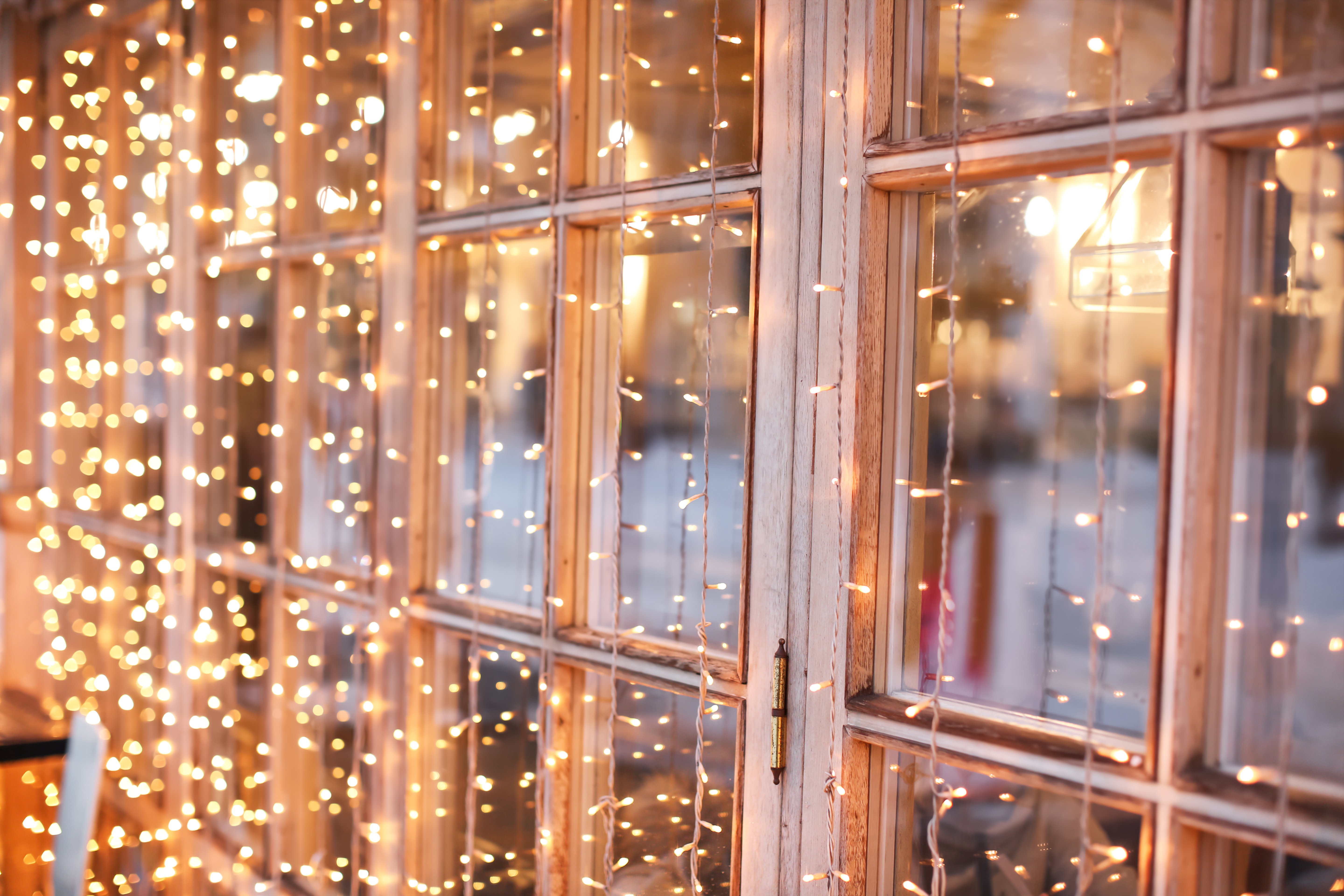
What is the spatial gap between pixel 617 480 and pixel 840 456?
434 millimetres

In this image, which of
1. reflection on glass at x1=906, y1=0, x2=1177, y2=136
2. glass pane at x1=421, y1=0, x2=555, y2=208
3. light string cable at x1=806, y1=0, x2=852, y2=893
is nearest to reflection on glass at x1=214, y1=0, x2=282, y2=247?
glass pane at x1=421, y1=0, x2=555, y2=208

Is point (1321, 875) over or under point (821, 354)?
under

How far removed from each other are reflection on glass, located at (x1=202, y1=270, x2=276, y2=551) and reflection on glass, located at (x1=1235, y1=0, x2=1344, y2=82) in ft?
7.10

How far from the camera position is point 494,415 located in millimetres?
1960

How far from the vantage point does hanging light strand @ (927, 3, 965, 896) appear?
123cm

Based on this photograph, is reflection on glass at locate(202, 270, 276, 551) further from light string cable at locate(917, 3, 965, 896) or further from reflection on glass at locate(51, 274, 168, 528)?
light string cable at locate(917, 3, 965, 896)

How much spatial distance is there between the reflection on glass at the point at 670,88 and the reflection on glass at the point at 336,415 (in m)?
0.68

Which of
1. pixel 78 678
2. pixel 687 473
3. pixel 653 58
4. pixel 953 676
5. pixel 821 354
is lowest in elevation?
pixel 78 678

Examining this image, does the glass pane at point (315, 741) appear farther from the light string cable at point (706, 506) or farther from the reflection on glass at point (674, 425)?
the light string cable at point (706, 506)

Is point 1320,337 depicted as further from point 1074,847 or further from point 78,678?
point 78,678

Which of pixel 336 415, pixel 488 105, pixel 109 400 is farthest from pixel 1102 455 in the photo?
pixel 109 400

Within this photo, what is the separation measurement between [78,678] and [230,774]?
940 millimetres

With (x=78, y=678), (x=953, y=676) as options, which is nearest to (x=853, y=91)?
(x=953, y=676)

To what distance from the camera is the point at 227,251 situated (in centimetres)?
254
